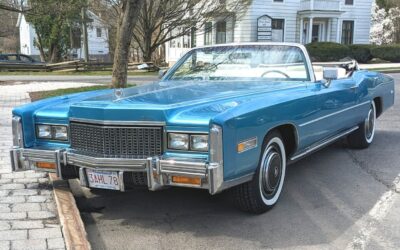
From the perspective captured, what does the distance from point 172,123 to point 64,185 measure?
5.93ft

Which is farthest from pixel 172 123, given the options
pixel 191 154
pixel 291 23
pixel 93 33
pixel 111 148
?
pixel 93 33

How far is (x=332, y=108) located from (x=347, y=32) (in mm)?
36744

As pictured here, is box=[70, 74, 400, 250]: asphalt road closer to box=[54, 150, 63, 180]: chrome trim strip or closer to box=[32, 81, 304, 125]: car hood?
box=[54, 150, 63, 180]: chrome trim strip

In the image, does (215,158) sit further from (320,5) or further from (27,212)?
(320,5)

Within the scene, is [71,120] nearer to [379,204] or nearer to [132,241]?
[132,241]

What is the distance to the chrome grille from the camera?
3.90 m

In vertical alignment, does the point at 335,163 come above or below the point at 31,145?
below

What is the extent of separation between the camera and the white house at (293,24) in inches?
1390

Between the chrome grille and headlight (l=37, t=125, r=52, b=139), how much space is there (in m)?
0.59

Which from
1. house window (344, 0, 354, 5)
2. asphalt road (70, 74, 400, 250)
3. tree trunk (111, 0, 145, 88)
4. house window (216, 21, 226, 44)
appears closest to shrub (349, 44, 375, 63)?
house window (344, 0, 354, 5)

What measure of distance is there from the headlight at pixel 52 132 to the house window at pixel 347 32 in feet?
126

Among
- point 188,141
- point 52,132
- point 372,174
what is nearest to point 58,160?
point 52,132

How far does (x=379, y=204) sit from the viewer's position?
485 cm

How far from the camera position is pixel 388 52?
115ft
